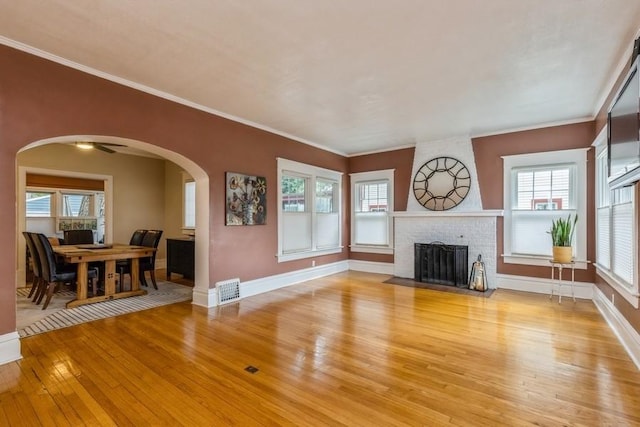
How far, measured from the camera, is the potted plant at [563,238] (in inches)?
175

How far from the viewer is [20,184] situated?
562cm

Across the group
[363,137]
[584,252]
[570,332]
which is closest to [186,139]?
[363,137]

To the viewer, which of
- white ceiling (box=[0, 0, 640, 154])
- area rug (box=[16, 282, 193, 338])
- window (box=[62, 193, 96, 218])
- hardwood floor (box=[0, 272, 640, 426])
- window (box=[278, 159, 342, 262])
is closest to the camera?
hardwood floor (box=[0, 272, 640, 426])

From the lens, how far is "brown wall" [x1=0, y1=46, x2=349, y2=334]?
2.70 m

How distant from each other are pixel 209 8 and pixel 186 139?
2.13 metres

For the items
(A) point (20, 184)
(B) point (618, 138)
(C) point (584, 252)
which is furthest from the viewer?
(A) point (20, 184)

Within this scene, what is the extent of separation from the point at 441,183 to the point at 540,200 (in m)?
1.62

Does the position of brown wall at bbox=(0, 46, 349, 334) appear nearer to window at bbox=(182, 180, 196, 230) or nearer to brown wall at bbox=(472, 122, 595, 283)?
window at bbox=(182, 180, 196, 230)

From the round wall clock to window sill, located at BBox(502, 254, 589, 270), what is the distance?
1.28m

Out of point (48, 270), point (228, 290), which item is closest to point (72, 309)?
point (48, 270)

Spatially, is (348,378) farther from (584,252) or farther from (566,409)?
(584,252)

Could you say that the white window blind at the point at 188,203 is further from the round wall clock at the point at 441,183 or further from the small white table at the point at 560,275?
the small white table at the point at 560,275

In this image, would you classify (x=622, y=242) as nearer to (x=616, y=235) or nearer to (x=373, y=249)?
(x=616, y=235)

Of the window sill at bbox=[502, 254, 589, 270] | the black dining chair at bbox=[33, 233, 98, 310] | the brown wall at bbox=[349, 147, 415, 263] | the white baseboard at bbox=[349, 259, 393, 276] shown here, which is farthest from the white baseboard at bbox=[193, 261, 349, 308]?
the window sill at bbox=[502, 254, 589, 270]
